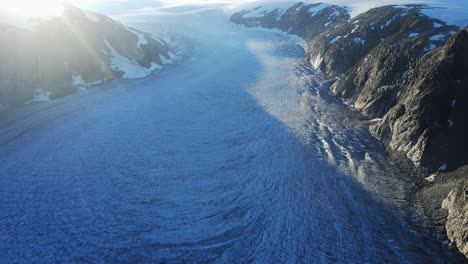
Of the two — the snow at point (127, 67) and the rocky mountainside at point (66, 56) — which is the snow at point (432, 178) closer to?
the rocky mountainside at point (66, 56)

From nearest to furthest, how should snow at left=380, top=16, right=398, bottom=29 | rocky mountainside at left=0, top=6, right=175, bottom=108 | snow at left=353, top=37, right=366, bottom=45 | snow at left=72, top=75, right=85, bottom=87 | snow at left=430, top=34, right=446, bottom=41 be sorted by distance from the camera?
snow at left=430, top=34, right=446, bottom=41 → rocky mountainside at left=0, top=6, right=175, bottom=108 → snow at left=72, top=75, right=85, bottom=87 → snow at left=353, top=37, right=366, bottom=45 → snow at left=380, top=16, right=398, bottom=29

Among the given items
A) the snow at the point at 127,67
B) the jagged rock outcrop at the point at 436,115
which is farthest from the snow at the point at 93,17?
the jagged rock outcrop at the point at 436,115

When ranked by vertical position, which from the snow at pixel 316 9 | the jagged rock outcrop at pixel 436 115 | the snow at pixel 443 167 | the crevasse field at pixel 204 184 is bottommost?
the crevasse field at pixel 204 184

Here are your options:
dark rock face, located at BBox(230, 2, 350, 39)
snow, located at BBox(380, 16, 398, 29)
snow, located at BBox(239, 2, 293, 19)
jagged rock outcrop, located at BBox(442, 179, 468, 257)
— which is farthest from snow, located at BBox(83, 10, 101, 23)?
snow, located at BBox(239, 2, 293, 19)

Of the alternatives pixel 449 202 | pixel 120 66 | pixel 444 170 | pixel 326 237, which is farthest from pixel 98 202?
pixel 120 66

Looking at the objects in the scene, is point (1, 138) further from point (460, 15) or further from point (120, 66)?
point (460, 15)

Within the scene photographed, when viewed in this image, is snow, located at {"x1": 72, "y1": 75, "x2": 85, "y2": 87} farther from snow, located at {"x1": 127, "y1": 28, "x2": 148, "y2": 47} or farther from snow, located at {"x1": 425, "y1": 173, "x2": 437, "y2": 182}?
snow, located at {"x1": 425, "y1": 173, "x2": 437, "y2": 182}
